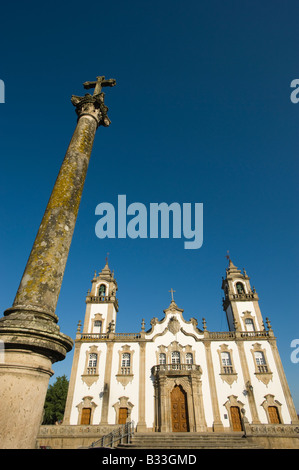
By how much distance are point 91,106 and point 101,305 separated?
83.1ft

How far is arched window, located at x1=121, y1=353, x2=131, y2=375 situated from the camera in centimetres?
2423

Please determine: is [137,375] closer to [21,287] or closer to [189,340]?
[189,340]

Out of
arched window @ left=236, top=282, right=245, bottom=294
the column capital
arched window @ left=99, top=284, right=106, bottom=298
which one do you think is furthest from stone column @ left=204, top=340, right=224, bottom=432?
the column capital

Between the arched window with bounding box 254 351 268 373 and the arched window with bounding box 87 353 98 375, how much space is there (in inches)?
609

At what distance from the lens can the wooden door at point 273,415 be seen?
2155 cm

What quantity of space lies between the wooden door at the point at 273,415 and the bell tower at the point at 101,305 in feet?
52.6

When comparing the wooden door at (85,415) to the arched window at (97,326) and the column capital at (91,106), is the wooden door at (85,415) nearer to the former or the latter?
the arched window at (97,326)

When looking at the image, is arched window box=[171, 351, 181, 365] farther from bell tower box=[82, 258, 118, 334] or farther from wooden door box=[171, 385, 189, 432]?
bell tower box=[82, 258, 118, 334]

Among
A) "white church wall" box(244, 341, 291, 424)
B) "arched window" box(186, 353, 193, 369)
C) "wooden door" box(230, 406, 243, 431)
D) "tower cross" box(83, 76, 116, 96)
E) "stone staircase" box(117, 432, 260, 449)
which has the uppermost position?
"arched window" box(186, 353, 193, 369)

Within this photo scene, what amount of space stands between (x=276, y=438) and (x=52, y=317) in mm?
20758

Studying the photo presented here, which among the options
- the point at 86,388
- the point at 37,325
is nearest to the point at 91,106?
the point at 37,325

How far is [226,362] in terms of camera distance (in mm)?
24578

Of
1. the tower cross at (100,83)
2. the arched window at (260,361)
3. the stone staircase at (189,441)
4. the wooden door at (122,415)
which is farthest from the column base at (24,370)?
the arched window at (260,361)
